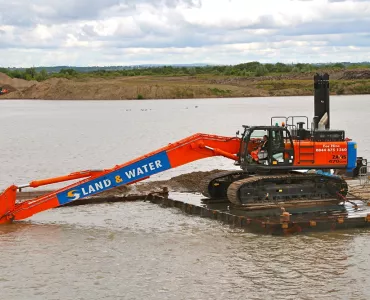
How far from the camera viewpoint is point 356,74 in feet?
470

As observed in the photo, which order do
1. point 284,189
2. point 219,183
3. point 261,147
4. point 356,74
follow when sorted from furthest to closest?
point 356,74 < point 219,183 < point 261,147 < point 284,189

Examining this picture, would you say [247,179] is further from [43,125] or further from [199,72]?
[199,72]

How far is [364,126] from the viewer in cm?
6394

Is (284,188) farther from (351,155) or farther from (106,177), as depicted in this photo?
(106,177)

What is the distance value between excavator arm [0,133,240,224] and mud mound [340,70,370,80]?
126m

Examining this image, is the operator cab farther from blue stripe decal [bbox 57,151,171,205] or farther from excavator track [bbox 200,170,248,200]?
blue stripe decal [bbox 57,151,171,205]

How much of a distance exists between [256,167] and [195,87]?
115m

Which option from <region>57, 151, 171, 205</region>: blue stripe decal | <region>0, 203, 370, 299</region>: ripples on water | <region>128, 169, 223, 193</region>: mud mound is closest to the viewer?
<region>0, 203, 370, 299</region>: ripples on water

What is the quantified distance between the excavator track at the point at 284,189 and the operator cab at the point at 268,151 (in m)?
0.39

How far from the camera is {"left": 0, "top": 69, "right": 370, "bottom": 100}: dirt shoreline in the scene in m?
136

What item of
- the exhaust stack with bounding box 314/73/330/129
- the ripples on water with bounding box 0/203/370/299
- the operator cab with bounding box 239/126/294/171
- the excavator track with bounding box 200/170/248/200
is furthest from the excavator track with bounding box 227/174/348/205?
the exhaust stack with bounding box 314/73/330/129

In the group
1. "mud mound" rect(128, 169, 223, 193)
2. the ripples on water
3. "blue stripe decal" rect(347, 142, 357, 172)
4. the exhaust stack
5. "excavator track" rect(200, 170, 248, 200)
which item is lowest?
the ripples on water

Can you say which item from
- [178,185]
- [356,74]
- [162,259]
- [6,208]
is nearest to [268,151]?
[162,259]

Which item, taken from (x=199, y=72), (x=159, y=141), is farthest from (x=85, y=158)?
(x=199, y=72)
